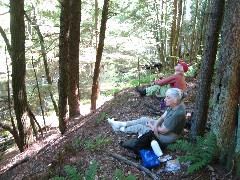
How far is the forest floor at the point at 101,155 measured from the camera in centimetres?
484

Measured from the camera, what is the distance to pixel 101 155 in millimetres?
5676

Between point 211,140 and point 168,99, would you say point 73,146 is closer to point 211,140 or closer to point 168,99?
point 168,99

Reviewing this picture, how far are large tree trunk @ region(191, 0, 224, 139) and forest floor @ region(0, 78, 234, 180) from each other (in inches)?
31.2

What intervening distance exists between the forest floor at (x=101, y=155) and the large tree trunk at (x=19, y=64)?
85cm

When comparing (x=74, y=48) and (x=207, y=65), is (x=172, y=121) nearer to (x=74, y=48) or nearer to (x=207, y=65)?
(x=207, y=65)

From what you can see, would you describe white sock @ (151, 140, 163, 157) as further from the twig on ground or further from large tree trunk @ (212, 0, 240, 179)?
large tree trunk @ (212, 0, 240, 179)

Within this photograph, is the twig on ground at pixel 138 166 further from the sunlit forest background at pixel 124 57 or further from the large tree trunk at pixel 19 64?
the large tree trunk at pixel 19 64

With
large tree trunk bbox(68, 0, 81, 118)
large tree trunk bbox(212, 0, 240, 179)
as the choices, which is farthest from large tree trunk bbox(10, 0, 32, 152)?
large tree trunk bbox(212, 0, 240, 179)

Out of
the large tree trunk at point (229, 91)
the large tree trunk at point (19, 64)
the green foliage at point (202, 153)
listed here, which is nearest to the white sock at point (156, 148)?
the green foliage at point (202, 153)

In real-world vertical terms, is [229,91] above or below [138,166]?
above

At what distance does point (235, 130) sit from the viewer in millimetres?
4199

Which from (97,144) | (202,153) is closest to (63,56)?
(97,144)

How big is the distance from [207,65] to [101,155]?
110 inches

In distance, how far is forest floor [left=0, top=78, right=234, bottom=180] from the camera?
191 inches
